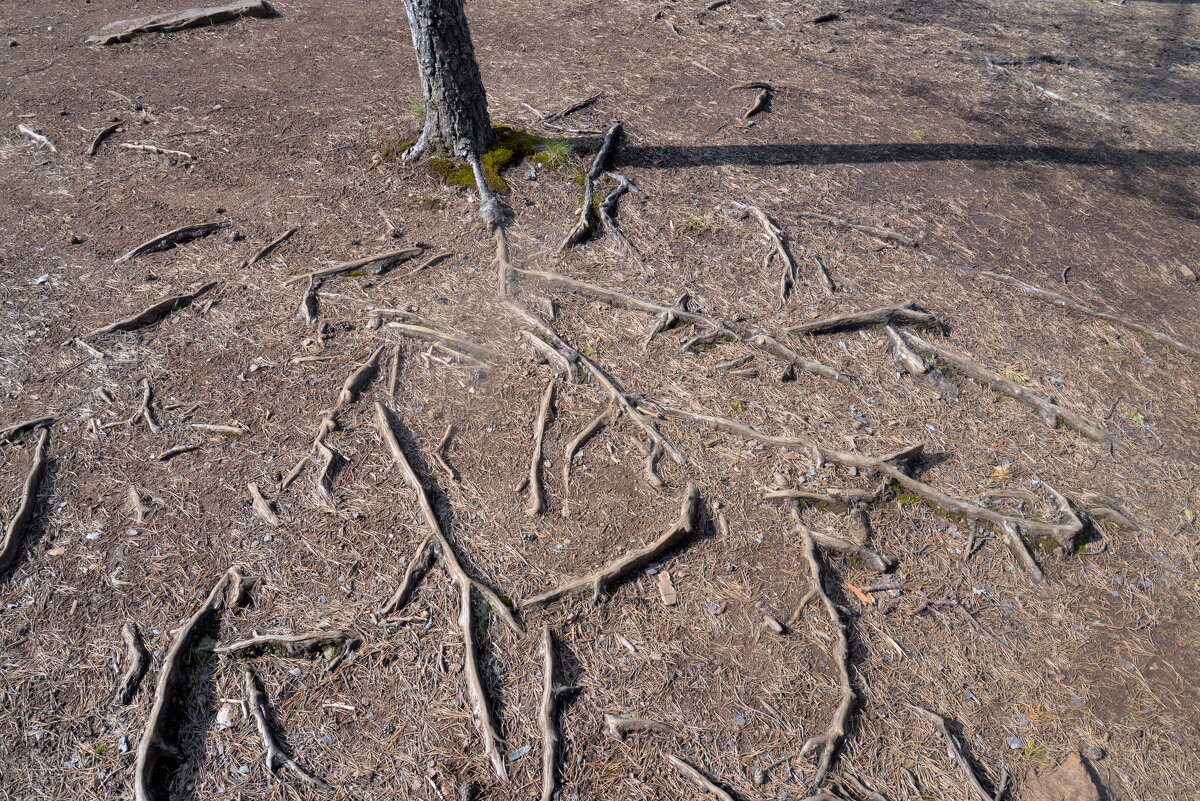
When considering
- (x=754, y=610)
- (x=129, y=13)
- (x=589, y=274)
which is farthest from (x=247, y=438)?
(x=129, y=13)

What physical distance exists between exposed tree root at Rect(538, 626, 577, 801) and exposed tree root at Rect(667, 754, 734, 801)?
484 mm

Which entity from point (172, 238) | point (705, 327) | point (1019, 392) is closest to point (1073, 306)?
point (1019, 392)

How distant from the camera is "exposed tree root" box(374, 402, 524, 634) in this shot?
334 centimetres

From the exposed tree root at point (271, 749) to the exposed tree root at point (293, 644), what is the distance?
16 centimetres

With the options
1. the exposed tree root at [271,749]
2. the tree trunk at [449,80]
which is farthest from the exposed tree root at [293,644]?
the tree trunk at [449,80]

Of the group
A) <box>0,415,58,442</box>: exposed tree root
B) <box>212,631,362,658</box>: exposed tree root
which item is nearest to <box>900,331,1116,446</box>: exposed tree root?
<box>212,631,362,658</box>: exposed tree root

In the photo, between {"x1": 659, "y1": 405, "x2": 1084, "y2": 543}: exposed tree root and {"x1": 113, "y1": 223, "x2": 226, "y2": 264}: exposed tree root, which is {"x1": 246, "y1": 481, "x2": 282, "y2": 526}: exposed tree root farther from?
{"x1": 113, "y1": 223, "x2": 226, "y2": 264}: exposed tree root

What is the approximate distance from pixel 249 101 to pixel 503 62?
9.21 ft

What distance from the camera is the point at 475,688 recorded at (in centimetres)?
307

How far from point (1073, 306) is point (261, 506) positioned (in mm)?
5654

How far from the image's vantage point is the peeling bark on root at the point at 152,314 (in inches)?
178

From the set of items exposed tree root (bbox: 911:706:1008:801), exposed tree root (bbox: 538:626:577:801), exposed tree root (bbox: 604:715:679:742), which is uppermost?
exposed tree root (bbox: 538:626:577:801)

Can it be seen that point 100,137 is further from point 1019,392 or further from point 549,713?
point 1019,392

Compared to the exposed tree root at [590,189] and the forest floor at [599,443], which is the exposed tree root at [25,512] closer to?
the forest floor at [599,443]
